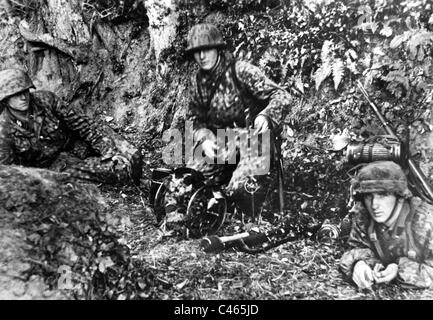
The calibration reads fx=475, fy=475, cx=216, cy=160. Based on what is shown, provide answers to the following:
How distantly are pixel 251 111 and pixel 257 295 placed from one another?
6.62ft

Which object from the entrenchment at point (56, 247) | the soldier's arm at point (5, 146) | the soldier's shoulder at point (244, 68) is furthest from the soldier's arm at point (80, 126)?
the soldier's shoulder at point (244, 68)

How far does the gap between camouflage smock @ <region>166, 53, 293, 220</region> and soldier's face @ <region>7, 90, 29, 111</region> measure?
1939 millimetres

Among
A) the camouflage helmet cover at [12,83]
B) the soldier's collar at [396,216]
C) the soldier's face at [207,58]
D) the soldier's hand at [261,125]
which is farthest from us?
the soldier's face at [207,58]

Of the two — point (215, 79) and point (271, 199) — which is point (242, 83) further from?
point (271, 199)

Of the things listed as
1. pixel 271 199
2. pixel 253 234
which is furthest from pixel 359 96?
pixel 253 234

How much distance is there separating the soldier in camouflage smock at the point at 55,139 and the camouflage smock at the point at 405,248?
2629mm

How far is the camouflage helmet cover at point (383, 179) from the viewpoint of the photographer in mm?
4949

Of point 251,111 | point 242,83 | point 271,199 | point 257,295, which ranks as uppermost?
point 242,83

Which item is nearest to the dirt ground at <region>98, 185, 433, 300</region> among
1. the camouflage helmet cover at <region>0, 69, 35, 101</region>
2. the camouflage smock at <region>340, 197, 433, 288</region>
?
the camouflage smock at <region>340, 197, 433, 288</region>

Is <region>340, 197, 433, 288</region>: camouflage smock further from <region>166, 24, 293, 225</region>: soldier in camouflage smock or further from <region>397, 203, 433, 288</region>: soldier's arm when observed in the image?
<region>166, 24, 293, 225</region>: soldier in camouflage smock

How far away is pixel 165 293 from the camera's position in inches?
194

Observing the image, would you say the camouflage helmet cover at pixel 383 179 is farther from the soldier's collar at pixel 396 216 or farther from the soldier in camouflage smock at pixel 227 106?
the soldier in camouflage smock at pixel 227 106

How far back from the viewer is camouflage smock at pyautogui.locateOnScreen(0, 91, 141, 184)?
215 inches

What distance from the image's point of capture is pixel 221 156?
5.46m
